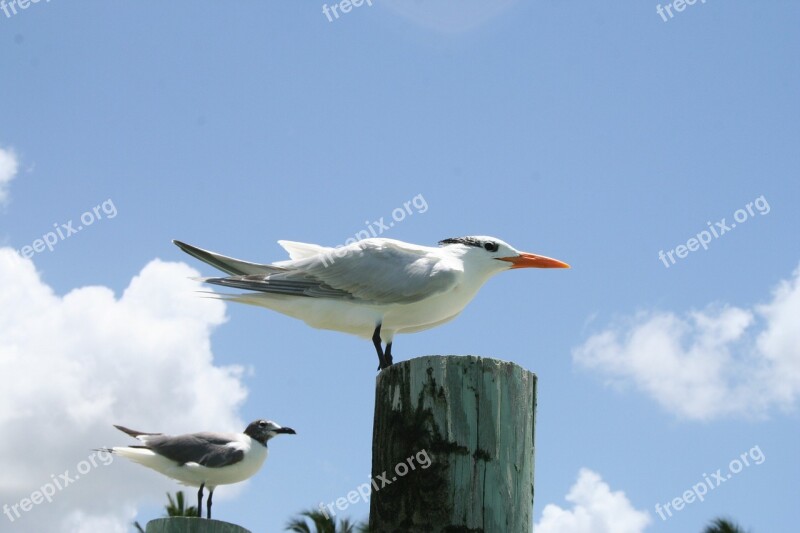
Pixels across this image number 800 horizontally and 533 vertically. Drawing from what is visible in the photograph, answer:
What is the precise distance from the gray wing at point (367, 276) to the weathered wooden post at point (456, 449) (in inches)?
146

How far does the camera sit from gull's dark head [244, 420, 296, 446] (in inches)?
396

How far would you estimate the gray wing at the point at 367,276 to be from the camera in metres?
7.95

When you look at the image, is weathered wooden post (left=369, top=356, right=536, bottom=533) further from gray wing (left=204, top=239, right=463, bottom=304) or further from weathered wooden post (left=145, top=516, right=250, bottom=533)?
gray wing (left=204, top=239, right=463, bottom=304)

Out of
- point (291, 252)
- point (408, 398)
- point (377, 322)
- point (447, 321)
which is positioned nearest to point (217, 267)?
point (291, 252)

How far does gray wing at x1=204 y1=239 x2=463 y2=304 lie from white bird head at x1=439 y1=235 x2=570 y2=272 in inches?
16.2

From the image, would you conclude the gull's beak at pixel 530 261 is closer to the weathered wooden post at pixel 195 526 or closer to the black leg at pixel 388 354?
the black leg at pixel 388 354

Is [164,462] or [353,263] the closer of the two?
[353,263]

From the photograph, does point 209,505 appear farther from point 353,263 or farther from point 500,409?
point 500,409

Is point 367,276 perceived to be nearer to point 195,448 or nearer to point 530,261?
point 530,261

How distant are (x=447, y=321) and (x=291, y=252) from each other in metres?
1.76

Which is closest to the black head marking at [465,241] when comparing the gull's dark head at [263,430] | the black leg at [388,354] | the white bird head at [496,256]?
the white bird head at [496,256]

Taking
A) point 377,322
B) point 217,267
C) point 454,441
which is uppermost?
point 217,267

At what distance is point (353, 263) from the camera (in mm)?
8234

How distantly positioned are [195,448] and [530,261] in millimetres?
4063
